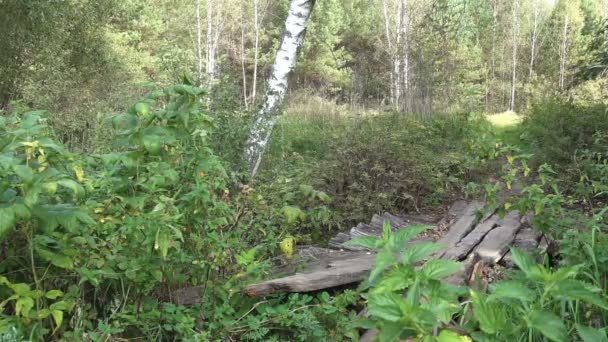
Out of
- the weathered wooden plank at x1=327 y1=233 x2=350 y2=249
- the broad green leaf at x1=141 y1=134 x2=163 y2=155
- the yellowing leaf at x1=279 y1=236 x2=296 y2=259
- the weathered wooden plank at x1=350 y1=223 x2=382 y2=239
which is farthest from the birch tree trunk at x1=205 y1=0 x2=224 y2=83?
the broad green leaf at x1=141 y1=134 x2=163 y2=155

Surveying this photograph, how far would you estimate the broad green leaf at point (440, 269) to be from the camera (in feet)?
5.92

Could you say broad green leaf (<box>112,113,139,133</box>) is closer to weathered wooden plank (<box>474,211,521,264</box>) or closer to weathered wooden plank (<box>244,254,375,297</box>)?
weathered wooden plank (<box>244,254,375,297</box>)

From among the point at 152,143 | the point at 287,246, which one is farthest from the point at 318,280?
the point at 152,143

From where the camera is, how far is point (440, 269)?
183 cm

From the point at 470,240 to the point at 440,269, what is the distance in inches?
120

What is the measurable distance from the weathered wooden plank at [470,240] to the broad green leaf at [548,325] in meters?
2.18

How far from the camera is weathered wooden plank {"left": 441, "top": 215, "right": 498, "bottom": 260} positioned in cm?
420

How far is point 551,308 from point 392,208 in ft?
13.9

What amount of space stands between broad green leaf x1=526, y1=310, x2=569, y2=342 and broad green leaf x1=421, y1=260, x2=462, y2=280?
320mm

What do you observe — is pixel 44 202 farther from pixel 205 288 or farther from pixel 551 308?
pixel 551 308

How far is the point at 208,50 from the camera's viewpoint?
90.0 feet

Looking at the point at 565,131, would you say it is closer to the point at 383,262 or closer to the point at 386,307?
the point at 383,262

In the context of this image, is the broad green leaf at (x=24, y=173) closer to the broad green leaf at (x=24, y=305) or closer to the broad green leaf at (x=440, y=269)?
the broad green leaf at (x=24, y=305)

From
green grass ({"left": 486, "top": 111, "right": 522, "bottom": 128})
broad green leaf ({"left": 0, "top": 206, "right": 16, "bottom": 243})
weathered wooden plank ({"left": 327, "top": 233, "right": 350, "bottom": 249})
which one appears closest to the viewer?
broad green leaf ({"left": 0, "top": 206, "right": 16, "bottom": 243})
